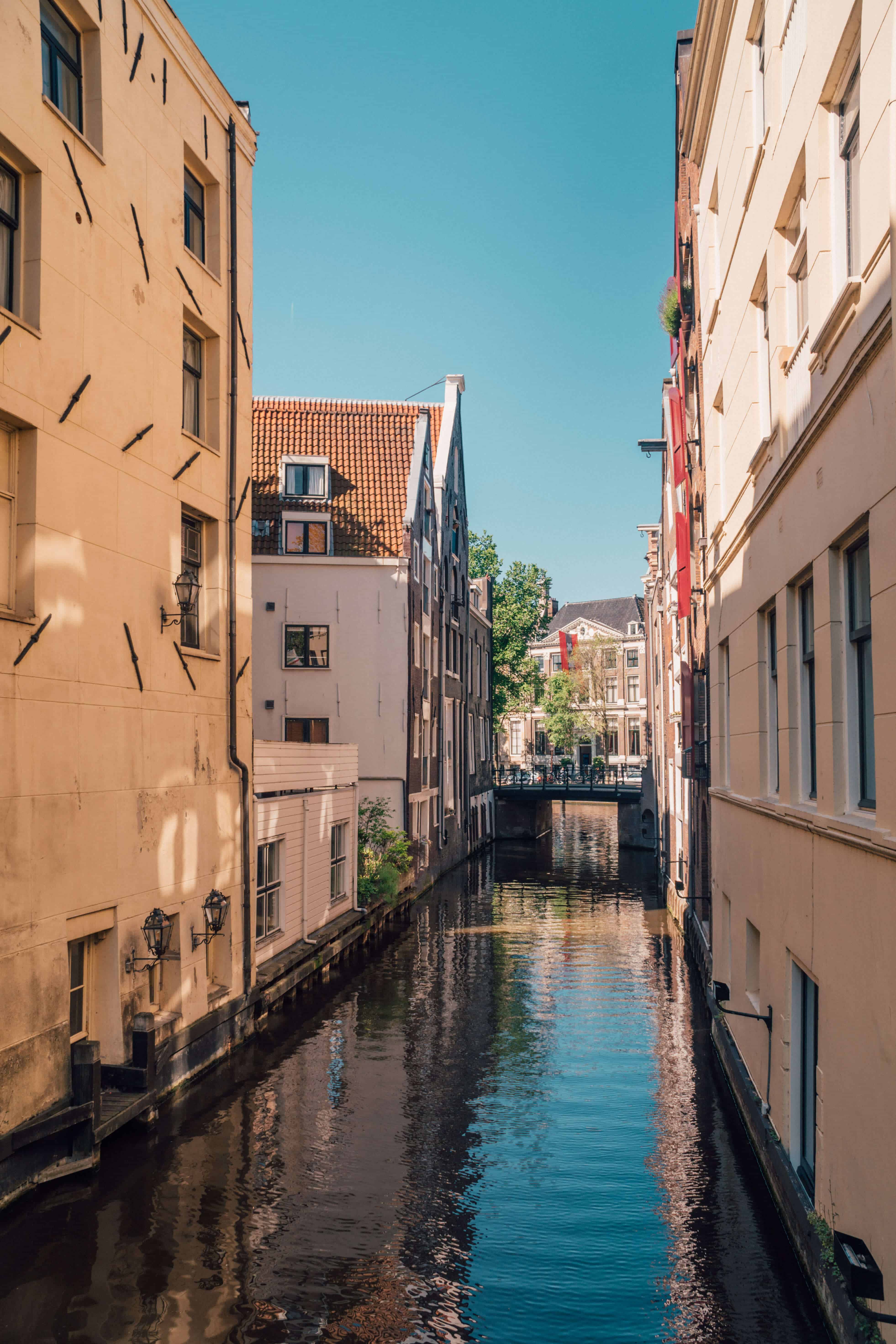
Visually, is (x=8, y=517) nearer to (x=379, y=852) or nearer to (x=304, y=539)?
(x=379, y=852)

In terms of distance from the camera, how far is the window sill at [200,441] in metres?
14.6

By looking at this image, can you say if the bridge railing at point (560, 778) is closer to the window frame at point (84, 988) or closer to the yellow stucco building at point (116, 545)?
the yellow stucco building at point (116, 545)

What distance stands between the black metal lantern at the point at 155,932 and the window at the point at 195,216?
29.7ft

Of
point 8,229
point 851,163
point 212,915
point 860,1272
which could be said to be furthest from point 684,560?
point 860,1272

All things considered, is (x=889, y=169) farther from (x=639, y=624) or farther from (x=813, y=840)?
(x=639, y=624)

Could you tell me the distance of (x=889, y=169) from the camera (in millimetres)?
5953

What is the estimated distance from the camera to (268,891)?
19109mm

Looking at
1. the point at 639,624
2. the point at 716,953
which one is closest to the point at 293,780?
the point at 716,953

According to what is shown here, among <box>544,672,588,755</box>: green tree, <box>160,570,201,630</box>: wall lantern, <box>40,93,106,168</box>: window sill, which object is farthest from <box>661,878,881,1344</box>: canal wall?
<box>544,672,588,755</box>: green tree

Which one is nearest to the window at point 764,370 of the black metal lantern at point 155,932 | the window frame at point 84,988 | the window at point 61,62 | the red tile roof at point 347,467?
the window at point 61,62

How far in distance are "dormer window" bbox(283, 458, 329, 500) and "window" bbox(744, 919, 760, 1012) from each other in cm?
2265

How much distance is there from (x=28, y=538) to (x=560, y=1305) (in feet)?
27.7

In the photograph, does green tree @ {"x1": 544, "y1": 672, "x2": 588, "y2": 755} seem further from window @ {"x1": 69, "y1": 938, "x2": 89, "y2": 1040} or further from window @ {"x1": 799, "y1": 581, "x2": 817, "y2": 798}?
window @ {"x1": 799, "y1": 581, "x2": 817, "y2": 798}

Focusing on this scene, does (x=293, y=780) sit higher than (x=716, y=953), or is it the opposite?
(x=293, y=780)
